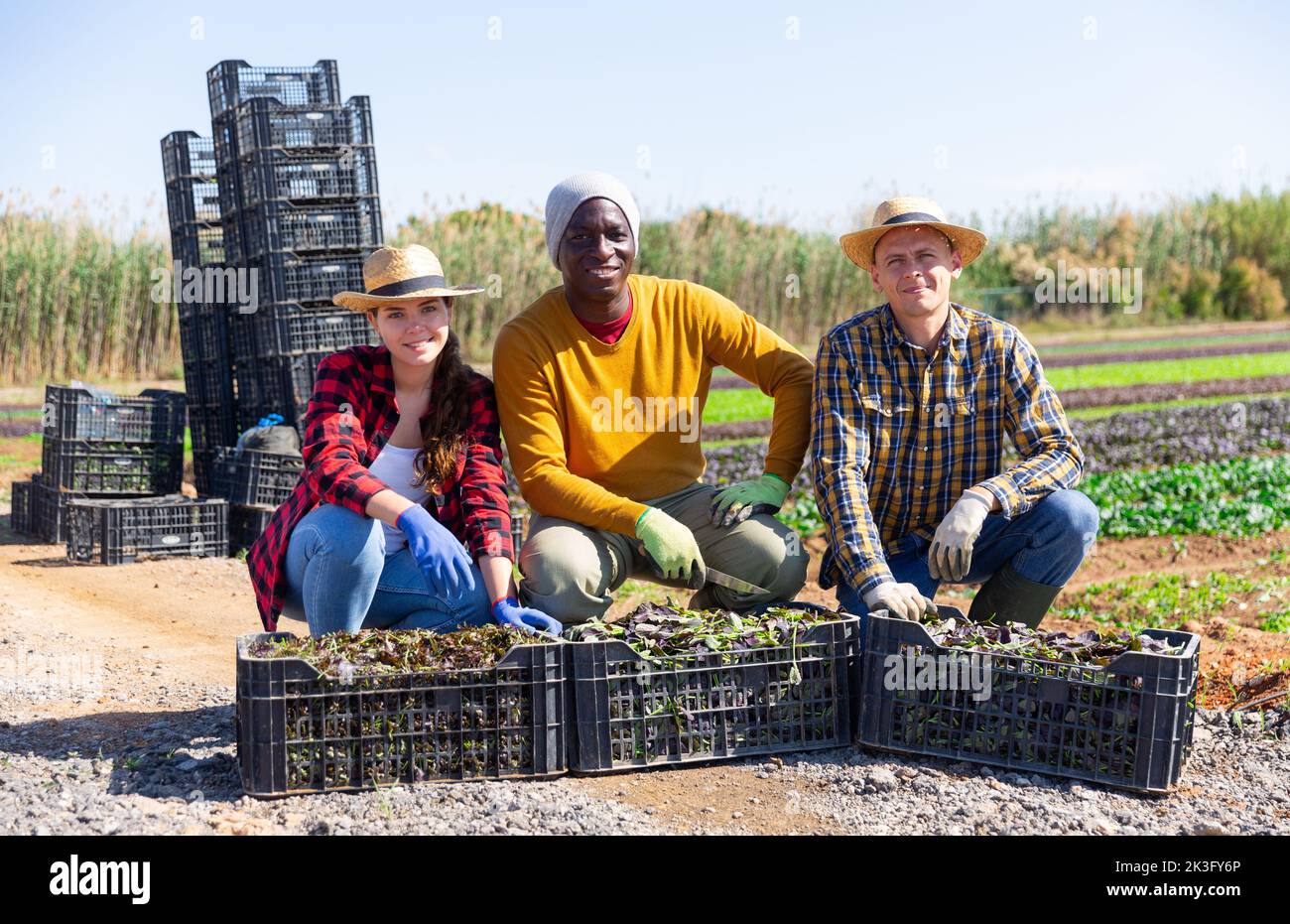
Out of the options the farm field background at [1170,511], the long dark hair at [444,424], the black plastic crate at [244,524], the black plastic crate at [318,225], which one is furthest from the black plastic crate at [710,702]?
the black plastic crate at [318,225]

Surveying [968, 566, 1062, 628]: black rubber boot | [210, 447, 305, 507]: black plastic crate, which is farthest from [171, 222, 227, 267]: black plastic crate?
[968, 566, 1062, 628]: black rubber boot

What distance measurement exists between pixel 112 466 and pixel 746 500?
4.98m

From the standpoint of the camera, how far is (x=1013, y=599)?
3906mm

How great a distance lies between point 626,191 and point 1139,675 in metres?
2.06

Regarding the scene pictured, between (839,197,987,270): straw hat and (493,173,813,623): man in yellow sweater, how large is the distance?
424mm

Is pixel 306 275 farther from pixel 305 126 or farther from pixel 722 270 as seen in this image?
pixel 722 270

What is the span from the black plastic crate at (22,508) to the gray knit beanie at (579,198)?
212 inches

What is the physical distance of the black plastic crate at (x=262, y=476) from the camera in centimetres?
712

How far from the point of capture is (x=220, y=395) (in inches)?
316

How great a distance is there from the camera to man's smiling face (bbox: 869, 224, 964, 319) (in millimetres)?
3822

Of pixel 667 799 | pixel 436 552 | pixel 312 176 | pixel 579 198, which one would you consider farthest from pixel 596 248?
pixel 312 176

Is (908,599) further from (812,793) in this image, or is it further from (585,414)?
(585,414)

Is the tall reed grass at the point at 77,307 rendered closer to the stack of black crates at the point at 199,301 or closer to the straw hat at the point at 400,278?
the stack of black crates at the point at 199,301

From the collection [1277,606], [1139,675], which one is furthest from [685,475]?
[1277,606]
